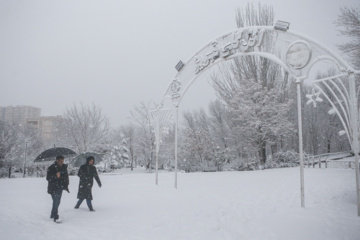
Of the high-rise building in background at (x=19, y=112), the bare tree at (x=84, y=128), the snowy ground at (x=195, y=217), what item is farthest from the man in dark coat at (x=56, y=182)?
the high-rise building in background at (x=19, y=112)

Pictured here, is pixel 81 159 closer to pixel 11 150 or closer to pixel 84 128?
pixel 84 128

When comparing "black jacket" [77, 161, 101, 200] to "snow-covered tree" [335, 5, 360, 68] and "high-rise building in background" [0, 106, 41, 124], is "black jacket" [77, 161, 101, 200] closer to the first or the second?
"snow-covered tree" [335, 5, 360, 68]

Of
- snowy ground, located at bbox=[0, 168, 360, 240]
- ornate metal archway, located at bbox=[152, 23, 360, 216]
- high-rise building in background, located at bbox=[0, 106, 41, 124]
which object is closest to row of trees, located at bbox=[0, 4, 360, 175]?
ornate metal archway, located at bbox=[152, 23, 360, 216]

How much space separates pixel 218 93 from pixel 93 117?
13508 millimetres

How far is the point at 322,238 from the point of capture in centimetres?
438

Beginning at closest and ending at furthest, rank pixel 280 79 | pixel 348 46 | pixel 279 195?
Answer: pixel 279 195, pixel 348 46, pixel 280 79

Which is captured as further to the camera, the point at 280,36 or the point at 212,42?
the point at 212,42

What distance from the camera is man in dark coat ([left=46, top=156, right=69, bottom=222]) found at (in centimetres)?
570

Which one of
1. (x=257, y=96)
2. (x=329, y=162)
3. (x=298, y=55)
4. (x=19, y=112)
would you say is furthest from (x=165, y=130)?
(x=19, y=112)

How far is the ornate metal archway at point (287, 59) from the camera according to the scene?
6.22 metres

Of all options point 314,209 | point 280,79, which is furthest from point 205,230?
point 280,79

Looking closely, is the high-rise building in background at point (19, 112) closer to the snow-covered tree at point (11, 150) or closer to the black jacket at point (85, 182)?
the snow-covered tree at point (11, 150)

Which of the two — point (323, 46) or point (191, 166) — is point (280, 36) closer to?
point (323, 46)

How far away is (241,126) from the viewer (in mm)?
21203
